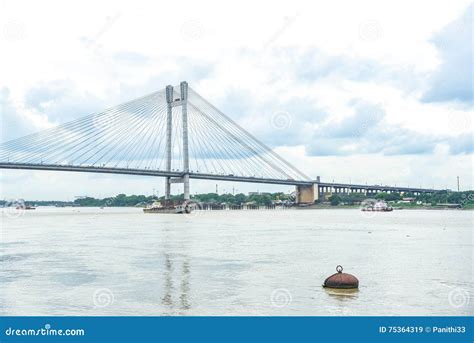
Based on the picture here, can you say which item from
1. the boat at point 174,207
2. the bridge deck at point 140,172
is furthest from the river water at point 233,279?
the boat at point 174,207

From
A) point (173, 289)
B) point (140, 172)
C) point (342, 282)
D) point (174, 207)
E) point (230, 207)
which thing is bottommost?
point (173, 289)

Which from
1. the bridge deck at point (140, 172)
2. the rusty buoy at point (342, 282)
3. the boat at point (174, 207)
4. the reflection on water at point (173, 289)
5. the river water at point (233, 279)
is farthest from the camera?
the boat at point (174, 207)

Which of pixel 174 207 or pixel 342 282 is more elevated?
pixel 174 207

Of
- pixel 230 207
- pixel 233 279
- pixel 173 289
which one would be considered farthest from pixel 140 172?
pixel 230 207

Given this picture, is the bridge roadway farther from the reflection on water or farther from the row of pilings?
the reflection on water

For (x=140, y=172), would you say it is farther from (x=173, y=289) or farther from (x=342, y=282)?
(x=342, y=282)

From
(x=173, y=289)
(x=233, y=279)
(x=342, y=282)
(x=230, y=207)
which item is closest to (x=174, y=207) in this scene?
(x=230, y=207)

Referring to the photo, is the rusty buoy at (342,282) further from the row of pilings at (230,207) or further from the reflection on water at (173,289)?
the row of pilings at (230,207)

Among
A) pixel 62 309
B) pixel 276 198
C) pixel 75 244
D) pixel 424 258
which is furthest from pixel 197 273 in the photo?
pixel 276 198

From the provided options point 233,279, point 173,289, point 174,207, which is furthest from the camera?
point 174,207

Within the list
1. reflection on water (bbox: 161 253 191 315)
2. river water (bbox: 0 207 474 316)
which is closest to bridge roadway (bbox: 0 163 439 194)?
river water (bbox: 0 207 474 316)

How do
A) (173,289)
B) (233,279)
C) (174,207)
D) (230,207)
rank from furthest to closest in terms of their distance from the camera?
(230,207)
(174,207)
(233,279)
(173,289)

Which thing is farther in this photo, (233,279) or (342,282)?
(233,279)
